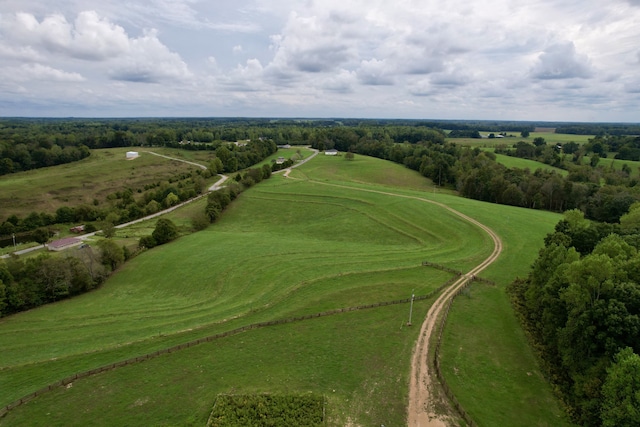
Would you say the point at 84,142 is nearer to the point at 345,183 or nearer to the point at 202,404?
the point at 345,183

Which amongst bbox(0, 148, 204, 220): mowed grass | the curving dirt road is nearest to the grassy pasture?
the curving dirt road

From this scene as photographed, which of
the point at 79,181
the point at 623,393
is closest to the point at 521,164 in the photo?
the point at 623,393

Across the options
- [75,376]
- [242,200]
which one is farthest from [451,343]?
[242,200]

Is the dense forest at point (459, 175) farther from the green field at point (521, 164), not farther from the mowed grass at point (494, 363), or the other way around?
the mowed grass at point (494, 363)

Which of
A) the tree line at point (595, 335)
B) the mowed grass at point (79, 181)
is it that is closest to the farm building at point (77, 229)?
the mowed grass at point (79, 181)

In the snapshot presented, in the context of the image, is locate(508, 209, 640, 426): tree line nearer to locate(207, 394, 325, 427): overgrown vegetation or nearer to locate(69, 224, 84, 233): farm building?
locate(207, 394, 325, 427): overgrown vegetation
